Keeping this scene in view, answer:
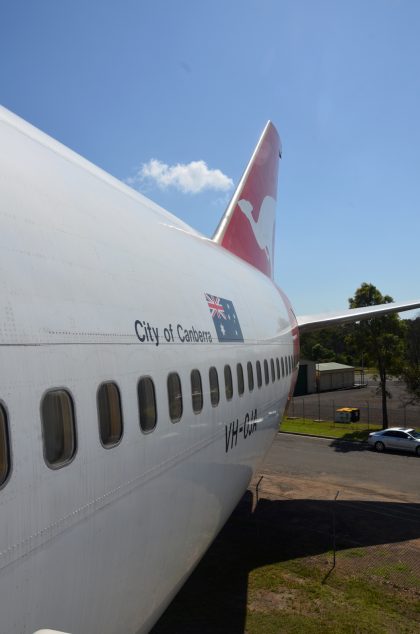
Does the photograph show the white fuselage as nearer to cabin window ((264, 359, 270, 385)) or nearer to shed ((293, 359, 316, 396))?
cabin window ((264, 359, 270, 385))

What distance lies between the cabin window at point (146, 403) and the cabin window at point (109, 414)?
331 mm

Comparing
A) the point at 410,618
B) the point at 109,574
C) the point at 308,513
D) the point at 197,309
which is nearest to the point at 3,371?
the point at 109,574

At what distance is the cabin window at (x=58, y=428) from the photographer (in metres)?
2.87

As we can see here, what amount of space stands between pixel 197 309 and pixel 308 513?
10538mm

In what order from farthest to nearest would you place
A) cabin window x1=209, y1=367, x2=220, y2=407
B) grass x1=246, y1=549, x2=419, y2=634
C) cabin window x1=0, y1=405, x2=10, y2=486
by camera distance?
grass x1=246, y1=549, x2=419, y2=634 < cabin window x1=209, y1=367, x2=220, y2=407 < cabin window x1=0, y1=405, x2=10, y2=486

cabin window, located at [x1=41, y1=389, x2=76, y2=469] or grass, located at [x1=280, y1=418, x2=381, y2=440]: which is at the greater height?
cabin window, located at [x1=41, y1=389, x2=76, y2=469]

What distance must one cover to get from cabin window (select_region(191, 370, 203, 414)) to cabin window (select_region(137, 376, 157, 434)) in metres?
0.96

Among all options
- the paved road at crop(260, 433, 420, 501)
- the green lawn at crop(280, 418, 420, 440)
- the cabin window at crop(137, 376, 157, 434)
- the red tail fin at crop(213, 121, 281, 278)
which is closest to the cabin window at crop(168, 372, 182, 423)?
Result: the cabin window at crop(137, 376, 157, 434)

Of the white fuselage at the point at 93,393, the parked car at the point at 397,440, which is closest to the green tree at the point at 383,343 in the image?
the parked car at the point at 397,440

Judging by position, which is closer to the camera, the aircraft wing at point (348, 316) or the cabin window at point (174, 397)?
the cabin window at point (174, 397)

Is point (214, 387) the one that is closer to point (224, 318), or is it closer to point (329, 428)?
point (224, 318)

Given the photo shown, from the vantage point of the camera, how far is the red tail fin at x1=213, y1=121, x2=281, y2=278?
12.7 meters

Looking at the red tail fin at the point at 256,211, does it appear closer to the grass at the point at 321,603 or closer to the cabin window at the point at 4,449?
the grass at the point at 321,603

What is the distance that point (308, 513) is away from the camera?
1415 cm
